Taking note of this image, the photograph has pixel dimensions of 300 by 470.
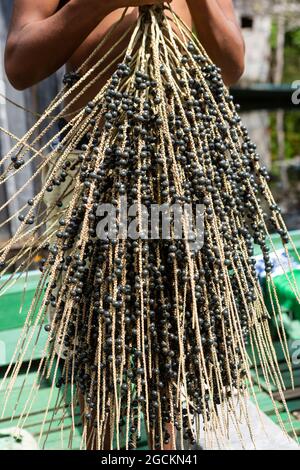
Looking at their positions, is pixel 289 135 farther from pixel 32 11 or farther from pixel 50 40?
pixel 50 40

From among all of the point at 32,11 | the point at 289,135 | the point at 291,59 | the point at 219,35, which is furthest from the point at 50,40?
the point at 291,59

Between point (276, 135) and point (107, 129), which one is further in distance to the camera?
point (276, 135)

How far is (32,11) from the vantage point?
5.37ft

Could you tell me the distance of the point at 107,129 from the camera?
1.34m

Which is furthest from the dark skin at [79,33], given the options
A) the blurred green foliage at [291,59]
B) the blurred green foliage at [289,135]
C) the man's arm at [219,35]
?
the blurred green foliage at [291,59]

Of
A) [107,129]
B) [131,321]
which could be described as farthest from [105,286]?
[107,129]

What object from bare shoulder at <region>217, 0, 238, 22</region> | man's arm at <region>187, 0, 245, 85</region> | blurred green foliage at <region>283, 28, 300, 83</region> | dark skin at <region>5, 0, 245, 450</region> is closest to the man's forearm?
dark skin at <region>5, 0, 245, 450</region>

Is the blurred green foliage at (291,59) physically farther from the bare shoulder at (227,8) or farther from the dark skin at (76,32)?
the dark skin at (76,32)

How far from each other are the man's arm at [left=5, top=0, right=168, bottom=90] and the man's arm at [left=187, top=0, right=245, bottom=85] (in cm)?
21

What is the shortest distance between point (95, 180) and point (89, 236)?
0.13m

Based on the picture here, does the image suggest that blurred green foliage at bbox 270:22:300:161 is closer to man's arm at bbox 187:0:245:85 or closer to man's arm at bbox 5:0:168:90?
man's arm at bbox 187:0:245:85

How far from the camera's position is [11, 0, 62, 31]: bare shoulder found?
1630 millimetres

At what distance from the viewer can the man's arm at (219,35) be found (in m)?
1.54
